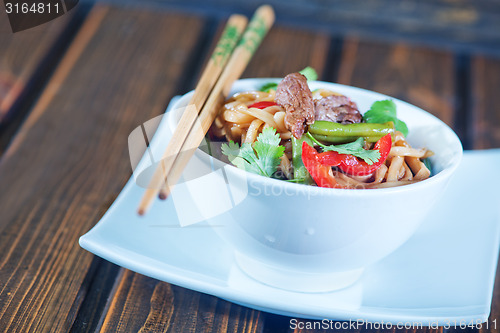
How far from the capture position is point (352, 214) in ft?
4.08

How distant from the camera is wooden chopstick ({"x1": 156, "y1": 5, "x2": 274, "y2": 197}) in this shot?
53.8 inches

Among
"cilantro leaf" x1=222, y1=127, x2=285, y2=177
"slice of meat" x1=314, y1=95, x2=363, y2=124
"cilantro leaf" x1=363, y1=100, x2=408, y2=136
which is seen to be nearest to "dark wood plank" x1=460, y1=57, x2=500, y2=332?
"cilantro leaf" x1=363, y1=100, x2=408, y2=136

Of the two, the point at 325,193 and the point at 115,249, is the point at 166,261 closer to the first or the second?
the point at 115,249

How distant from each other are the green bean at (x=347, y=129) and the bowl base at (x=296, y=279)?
37cm

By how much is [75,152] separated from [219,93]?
776 mm

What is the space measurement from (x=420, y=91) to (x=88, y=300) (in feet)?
6.11

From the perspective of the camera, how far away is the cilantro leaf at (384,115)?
1.53 m

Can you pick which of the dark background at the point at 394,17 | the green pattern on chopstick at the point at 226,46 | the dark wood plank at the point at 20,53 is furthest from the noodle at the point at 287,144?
the dark background at the point at 394,17

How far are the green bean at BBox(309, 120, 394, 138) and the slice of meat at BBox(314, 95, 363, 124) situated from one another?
0.05 metres

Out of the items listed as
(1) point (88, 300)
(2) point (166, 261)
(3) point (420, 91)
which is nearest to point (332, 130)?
(2) point (166, 261)

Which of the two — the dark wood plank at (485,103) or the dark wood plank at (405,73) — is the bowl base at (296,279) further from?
the dark wood plank at (405,73)

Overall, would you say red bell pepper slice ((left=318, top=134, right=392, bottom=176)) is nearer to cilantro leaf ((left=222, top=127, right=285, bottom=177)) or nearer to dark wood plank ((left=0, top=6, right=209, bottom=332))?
cilantro leaf ((left=222, top=127, right=285, bottom=177))

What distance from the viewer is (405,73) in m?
2.74

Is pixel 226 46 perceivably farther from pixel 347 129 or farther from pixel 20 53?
pixel 20 53
